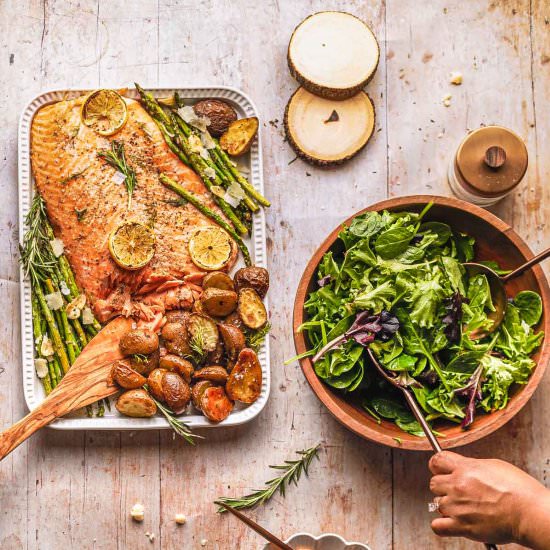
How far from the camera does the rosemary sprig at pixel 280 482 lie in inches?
114

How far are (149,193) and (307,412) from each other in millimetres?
1167

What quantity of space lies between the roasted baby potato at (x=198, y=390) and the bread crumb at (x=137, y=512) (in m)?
0.57

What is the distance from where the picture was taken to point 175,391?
269cm

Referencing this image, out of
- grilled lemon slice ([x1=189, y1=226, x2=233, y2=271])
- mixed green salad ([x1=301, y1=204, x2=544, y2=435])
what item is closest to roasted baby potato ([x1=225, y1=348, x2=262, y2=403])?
mixed green salad ([x1=301, y1=204, x2=544, y2=435])

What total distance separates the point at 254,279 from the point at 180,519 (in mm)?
1102

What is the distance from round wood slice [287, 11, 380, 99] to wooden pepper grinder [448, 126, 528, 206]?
531 mm

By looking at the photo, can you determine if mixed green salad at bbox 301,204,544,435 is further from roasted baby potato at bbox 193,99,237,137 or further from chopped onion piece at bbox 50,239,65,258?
chopped onion piece at bbox 50,239,65,258

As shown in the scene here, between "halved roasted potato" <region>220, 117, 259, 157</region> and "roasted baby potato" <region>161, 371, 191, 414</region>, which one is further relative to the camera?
"halved roasted potato" <region>220, 117, 259, 157</region>

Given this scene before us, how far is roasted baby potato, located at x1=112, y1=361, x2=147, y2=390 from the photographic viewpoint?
2729 millimetres

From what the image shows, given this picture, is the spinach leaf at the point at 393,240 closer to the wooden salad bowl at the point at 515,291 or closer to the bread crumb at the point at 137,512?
the wooden salad bowl at the point at 515,291

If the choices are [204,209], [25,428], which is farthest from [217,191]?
[25,428]

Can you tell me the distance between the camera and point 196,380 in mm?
2795

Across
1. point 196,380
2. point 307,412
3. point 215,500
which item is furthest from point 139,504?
point 307,412

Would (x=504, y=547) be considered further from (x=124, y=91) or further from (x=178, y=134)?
(x=124, y=91)
